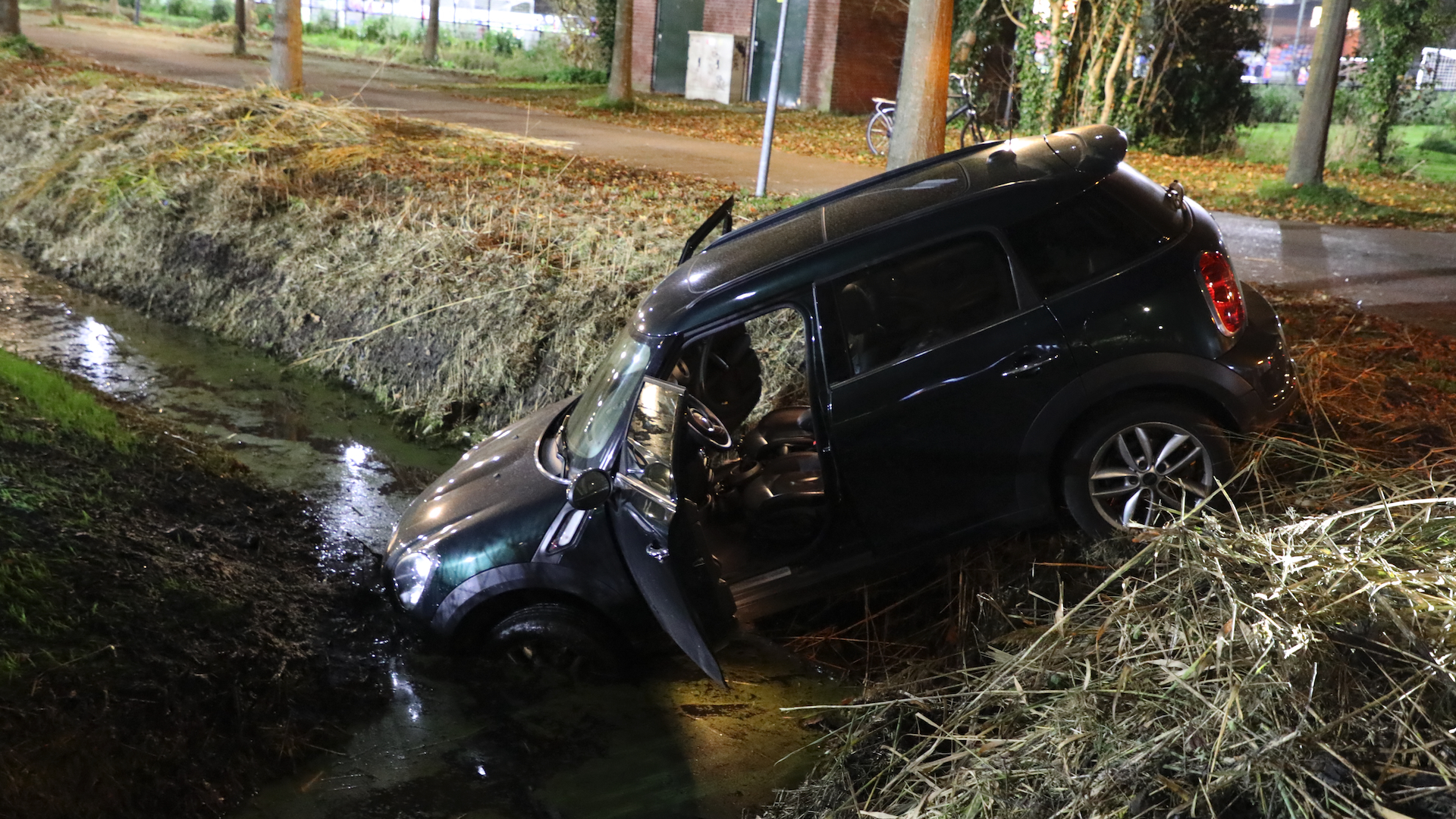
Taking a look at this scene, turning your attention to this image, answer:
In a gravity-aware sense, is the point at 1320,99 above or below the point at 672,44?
below

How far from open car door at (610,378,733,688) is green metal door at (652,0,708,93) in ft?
93.7

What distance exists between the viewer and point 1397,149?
829 inches

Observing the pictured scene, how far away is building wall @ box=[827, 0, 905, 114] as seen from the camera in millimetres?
28031

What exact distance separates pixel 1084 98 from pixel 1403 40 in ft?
19.2

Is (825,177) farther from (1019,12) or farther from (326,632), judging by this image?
(326,632)

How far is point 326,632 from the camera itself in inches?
231

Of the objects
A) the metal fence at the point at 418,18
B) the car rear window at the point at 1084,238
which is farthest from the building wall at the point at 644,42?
the car rear window at the point at 1084,238

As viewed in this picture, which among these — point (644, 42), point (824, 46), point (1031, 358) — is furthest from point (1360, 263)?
point (644, 42)

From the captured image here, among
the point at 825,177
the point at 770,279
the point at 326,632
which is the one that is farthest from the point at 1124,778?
the point at 825,177

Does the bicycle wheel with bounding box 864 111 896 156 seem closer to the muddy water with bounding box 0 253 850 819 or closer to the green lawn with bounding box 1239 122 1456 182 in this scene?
the green lawn with bounding box 1239 122 1456 182

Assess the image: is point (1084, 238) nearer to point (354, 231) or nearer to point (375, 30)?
point (354, 231)

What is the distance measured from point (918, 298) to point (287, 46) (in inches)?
611

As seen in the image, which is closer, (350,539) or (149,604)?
(149,604)

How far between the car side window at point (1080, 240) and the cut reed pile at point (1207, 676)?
1.00m
